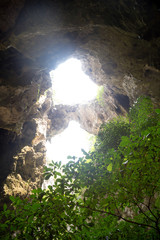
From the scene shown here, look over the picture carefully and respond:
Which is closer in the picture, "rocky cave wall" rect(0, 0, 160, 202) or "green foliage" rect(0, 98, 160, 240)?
"green foliage" rect(0, 98, 160, 240)

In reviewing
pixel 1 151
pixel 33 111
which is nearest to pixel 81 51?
pixel 33 111

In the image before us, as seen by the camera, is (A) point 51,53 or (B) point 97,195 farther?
(A) point 51,53

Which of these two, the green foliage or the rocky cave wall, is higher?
the rocky cave wall

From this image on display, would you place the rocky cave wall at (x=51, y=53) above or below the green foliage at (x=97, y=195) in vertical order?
above

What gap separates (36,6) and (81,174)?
7259mm

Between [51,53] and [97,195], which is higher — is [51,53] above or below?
above

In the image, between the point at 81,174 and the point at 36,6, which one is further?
the point at 36,6

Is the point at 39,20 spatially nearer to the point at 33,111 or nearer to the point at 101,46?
the point at 101,46

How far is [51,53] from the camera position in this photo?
8.50 m

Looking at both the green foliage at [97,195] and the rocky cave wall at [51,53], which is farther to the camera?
the rocky cave wall at [51,53]

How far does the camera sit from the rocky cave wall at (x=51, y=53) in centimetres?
595

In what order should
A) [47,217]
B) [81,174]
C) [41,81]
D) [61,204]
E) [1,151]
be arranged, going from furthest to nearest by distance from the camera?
[41,81] < [1,151] < [81,174] < [61,204] < [47,217]

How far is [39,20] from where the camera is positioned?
6262 millimetres

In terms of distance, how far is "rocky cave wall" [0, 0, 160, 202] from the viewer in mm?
5953
